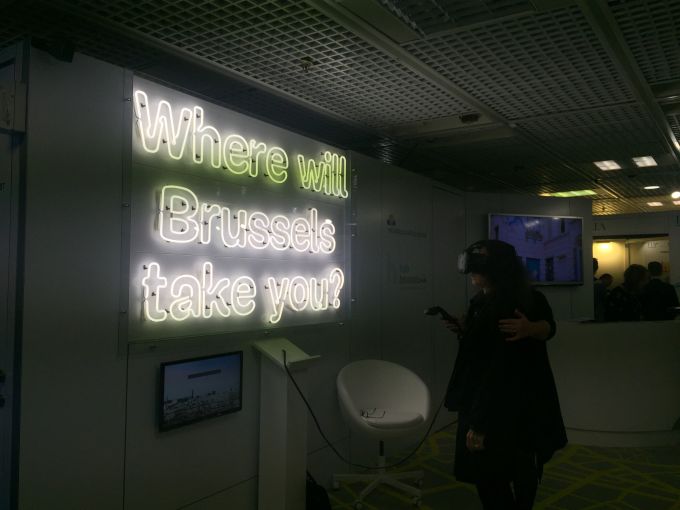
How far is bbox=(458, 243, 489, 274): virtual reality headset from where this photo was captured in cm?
283

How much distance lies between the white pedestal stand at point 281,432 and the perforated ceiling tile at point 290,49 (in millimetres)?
1750

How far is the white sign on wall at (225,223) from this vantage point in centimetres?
294

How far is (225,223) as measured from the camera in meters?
3.37

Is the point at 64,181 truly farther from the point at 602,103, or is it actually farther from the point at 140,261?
the point at 602,103

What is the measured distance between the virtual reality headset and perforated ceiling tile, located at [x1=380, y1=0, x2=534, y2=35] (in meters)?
1.14

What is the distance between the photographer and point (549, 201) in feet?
24.6

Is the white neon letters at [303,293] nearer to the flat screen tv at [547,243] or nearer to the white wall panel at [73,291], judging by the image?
the white wall panel at [73,291]

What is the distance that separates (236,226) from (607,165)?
4.68 m

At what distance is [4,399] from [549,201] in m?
6.72

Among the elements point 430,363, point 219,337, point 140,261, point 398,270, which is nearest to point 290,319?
point 219,337

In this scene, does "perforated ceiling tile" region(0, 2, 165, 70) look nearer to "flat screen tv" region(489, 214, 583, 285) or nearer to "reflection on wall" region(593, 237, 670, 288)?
"flat screen tv" region(489, 214, 583, 285)

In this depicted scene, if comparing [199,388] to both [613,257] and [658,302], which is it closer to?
[658,302]

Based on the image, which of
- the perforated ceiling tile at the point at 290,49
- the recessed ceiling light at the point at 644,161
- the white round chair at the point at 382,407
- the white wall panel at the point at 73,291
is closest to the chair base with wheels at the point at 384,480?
the white round chair at the point at 382,407

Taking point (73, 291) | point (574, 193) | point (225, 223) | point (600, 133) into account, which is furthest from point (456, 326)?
point (574, 193)
